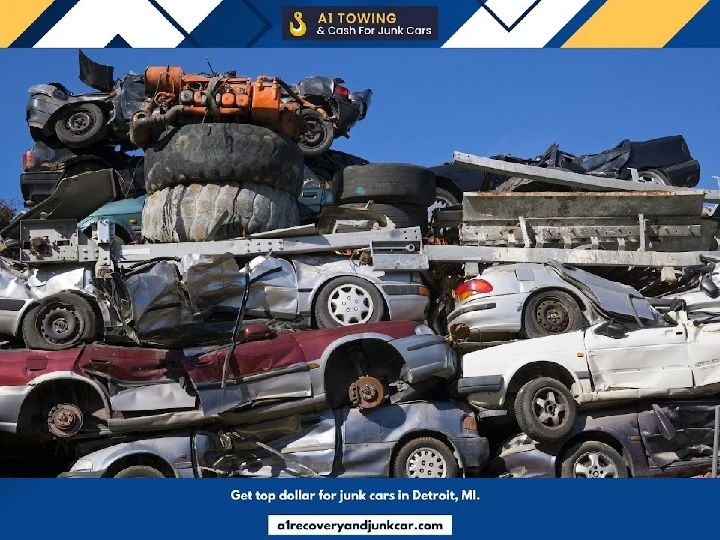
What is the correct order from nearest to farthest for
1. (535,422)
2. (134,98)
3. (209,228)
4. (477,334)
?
(535,422), (477,334), (209,228), (134,98)

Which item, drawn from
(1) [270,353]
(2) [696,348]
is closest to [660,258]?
(2) [696,348]

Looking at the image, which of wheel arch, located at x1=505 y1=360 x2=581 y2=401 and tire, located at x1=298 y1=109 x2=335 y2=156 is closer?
wheel arch, located at x1=505 y1=360 x2=581 y2=401

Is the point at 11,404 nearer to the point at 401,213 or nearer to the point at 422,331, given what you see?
the point at 422,331

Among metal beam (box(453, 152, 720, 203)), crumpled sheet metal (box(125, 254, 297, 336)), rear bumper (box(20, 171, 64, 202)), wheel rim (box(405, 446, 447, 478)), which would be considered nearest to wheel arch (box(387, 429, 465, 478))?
wheel rim (box(405, 446, 447, 478))

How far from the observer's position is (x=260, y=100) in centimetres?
1120

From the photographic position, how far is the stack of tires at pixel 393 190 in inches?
479

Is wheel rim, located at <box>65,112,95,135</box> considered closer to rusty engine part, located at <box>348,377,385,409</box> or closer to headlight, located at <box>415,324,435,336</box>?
headlight, located at <box>415,324,435,336</box>

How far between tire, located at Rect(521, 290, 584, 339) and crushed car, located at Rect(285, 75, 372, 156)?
231 inches

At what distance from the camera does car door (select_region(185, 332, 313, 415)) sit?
8703 mm

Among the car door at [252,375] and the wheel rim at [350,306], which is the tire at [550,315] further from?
the car door at [252,375]

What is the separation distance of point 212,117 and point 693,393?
6.20 meters

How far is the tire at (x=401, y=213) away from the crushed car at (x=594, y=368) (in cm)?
320

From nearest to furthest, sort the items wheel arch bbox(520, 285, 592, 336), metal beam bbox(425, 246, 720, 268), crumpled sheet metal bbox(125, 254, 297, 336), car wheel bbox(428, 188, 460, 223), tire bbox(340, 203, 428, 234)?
crumpled sheet metal bbox(125, 254, 297, 336) → wheel arch bbox(520, 285, 592, 336) → metal beam bbox(425, 246, 720, 268) → tire bbox(340, 203, 428, 234) → car wheel bbox(428, 188, 460, 223)

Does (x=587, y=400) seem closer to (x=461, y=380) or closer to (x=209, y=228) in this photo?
(x=461, y=380)
